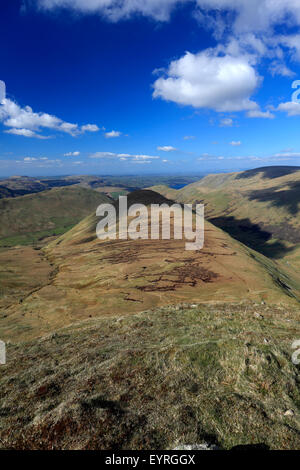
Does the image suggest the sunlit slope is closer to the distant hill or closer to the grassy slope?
the distant hill

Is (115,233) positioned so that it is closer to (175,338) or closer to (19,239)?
(175,338)

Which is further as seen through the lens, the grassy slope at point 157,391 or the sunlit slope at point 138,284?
the sunlit slope at point 138,284

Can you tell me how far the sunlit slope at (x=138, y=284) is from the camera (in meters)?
35.8

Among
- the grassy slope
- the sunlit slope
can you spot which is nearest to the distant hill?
the grassy slope

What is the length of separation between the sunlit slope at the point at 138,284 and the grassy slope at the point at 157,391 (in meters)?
16.8

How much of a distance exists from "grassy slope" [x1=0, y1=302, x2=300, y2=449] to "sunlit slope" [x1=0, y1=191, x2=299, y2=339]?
55.2 ft

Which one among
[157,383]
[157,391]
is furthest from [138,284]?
[157,391]

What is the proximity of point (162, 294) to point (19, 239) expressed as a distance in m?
188

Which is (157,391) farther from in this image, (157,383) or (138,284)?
(138,284)

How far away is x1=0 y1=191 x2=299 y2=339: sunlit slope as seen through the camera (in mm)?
35750

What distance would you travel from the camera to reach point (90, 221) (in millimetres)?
119312

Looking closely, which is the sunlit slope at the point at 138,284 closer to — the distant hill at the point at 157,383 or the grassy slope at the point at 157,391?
the distant hill at the point at 157,383

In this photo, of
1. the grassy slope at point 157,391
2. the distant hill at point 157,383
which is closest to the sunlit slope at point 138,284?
the distant hill at point 157,383
